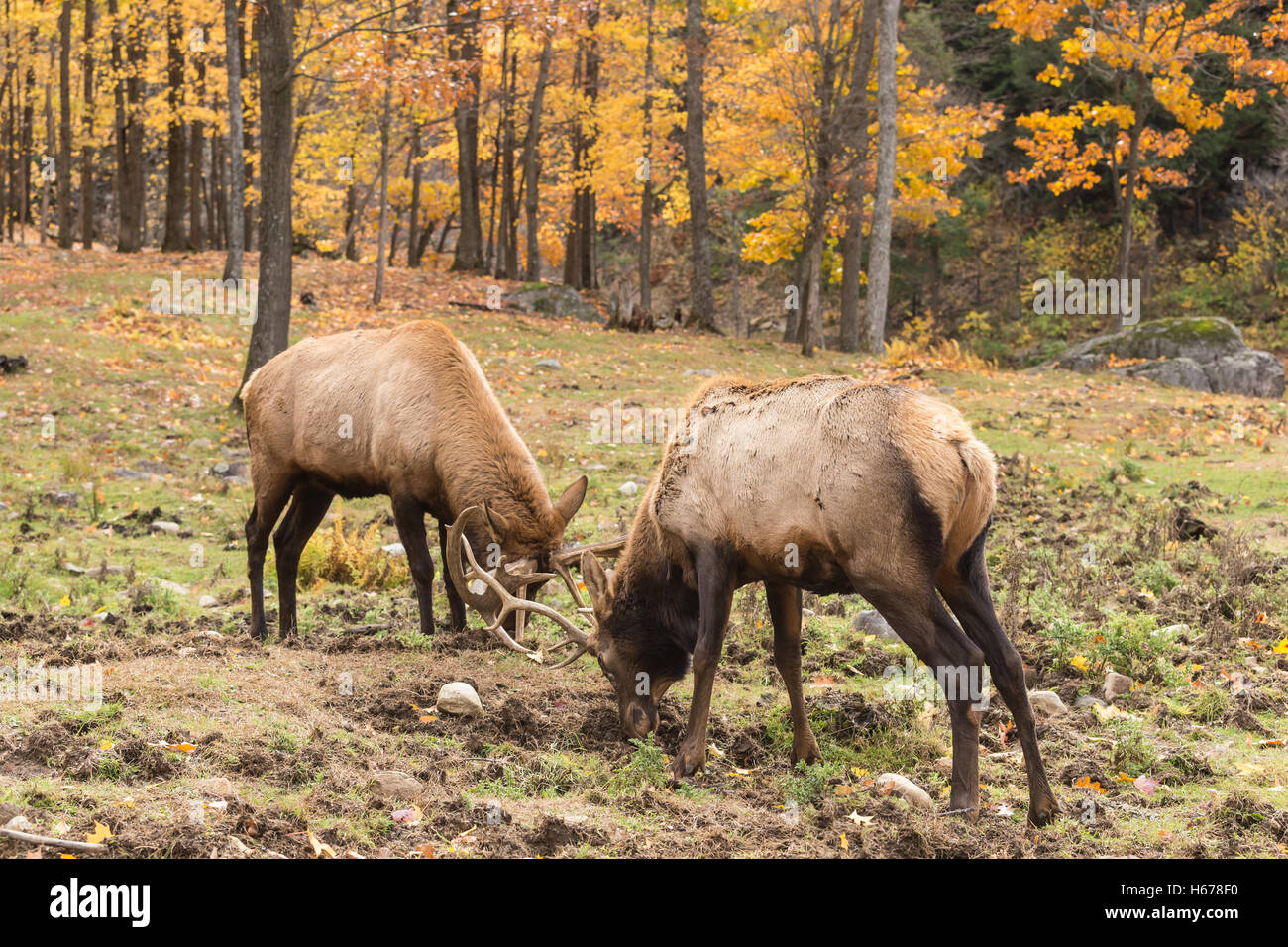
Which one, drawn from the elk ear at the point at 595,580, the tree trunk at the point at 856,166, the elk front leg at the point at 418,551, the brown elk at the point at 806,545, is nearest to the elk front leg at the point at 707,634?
Answer: the brown elk at the point at 806,545

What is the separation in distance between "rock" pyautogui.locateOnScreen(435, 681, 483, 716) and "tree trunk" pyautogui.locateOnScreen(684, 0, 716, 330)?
1963cm

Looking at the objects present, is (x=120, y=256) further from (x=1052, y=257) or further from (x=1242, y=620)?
(x=1242, y=620)

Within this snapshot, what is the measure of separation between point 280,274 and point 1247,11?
78.3ft

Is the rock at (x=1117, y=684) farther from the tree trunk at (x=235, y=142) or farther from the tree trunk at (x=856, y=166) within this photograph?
the tree trunk at (x=235, y=142)

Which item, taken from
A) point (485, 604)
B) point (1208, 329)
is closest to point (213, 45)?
point (1208, 329)

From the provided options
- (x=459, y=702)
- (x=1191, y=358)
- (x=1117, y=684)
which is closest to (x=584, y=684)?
(x=459, y=702)

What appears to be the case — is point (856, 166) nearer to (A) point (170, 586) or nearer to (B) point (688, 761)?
(A) point (170, 586)

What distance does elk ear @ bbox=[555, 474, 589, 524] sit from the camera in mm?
8320

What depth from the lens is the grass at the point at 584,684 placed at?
202 inches

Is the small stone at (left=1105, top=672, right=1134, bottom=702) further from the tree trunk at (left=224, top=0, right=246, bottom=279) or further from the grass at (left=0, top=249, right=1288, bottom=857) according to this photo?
the tree trunk at (left=224, top=0, right=246, bottom=279)

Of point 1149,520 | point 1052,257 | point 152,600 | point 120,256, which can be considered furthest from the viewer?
point 1052,257

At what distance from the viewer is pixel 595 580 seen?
279 inches

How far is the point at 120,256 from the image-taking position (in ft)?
97.1

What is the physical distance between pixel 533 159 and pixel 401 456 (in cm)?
2530
